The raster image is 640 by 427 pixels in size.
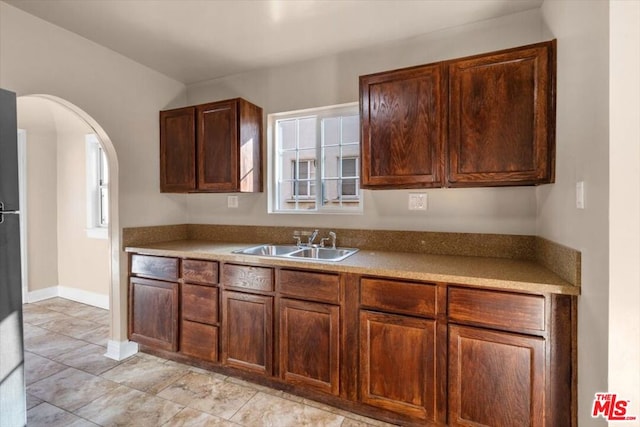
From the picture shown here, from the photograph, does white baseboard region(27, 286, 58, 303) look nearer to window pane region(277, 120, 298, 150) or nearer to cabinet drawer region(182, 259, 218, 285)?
cabinet drawer region(182, 259, 218, 285)

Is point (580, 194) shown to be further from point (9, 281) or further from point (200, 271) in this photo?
point (9, 281)

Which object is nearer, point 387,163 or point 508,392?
point 508,392

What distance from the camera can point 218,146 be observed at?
2627mm

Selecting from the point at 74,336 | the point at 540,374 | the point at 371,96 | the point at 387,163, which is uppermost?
the point at 371,96

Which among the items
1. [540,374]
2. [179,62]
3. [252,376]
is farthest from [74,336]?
[540,374]

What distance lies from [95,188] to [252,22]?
3.28 metres

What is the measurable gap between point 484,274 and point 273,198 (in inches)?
74.2

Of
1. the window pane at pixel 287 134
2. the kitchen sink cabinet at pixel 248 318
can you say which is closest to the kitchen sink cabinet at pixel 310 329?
the kitchen sink cabinet at pixel 248 318

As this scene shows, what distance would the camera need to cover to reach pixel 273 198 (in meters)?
2.86

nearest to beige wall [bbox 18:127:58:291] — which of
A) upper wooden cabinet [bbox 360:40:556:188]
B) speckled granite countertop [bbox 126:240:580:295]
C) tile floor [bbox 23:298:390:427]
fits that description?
tile floor [bbox 23:298:390:427]

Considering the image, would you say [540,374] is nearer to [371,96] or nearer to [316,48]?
[371,96]

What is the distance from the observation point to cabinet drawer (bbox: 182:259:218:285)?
2.26 metres

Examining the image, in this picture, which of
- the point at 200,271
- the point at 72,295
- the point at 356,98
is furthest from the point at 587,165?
the point at 72,295

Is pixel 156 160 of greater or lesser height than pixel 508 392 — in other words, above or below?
above
